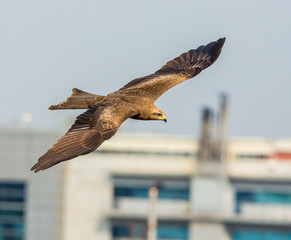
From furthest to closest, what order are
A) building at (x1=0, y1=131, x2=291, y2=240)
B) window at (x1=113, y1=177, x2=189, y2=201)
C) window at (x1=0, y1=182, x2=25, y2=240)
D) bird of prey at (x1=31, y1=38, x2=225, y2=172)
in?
window at (x1=113, y1=177, x2=189, y2=201), building at (x1=0, y1=131, x2=291, y2=240), window at (x1=0, y1=182, x2=25, y2=240), bird of prey at (x1=31, y1=38, x2=225, y2=172)

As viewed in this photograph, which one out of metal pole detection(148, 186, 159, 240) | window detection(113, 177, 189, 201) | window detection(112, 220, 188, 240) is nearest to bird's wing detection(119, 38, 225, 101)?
metal pole detection(148, 186, 159, 240)

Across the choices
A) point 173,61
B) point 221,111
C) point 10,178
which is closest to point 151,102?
point 173,61

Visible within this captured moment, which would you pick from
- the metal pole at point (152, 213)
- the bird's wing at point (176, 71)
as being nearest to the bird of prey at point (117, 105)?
the bird's wing at point (176, 71)

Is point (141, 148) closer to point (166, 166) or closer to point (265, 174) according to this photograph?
point (166, 166)

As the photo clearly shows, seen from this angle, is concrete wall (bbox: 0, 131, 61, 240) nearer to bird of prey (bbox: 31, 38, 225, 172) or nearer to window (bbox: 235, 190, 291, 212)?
window (bbox: 235, 190, 291, 212)

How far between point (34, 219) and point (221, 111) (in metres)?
14.3

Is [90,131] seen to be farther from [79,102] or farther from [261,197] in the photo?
[261,197]

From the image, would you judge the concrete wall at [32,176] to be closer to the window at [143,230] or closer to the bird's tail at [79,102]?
the window at [143,230]

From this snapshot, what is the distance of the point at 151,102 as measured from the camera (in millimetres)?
24906

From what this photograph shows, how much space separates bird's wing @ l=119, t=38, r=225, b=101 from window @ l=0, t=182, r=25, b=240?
39.9 m

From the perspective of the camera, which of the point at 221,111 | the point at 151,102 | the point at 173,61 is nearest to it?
the point at 151,102

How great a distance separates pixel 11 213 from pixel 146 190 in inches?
342

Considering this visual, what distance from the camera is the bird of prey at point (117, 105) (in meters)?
21.8

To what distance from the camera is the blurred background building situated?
221 feet
